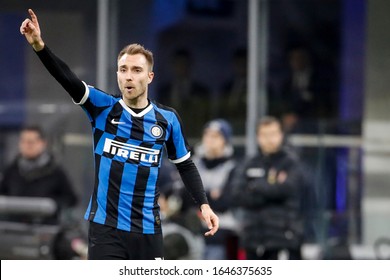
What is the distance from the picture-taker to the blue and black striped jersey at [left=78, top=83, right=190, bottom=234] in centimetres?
745

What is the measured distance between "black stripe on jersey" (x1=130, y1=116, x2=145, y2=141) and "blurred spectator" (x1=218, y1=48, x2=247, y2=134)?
5.95m

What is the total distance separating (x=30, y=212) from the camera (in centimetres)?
1330

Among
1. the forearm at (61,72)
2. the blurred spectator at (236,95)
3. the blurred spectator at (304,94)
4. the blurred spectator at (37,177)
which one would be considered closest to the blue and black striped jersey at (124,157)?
the forearm at (61,72)

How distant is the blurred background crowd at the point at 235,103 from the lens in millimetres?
13086

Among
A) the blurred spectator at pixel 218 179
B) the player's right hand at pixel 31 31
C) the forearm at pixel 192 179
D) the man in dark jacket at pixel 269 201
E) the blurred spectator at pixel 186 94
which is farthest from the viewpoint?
the blurred spectator at pixel 186 94

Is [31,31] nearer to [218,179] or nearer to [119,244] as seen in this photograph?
[119,244]

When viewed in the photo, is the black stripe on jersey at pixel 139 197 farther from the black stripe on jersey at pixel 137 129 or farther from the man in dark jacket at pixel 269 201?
the man in dark jacket at pixel 269 201

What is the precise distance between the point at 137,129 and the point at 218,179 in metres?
4.40

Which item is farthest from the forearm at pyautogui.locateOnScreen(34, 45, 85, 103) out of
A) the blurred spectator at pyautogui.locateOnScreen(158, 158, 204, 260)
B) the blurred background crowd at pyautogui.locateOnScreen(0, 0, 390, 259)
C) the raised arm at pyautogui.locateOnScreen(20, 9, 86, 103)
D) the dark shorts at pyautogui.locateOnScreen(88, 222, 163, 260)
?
the blurred background crowd at pyautogui.locateOnScreen(0, 0, 390, 259)

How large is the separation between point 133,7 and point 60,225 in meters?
2.60

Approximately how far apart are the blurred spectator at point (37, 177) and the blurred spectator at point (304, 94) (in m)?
2.44

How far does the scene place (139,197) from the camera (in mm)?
7547

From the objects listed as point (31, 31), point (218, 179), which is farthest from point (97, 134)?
point (218, 179)
